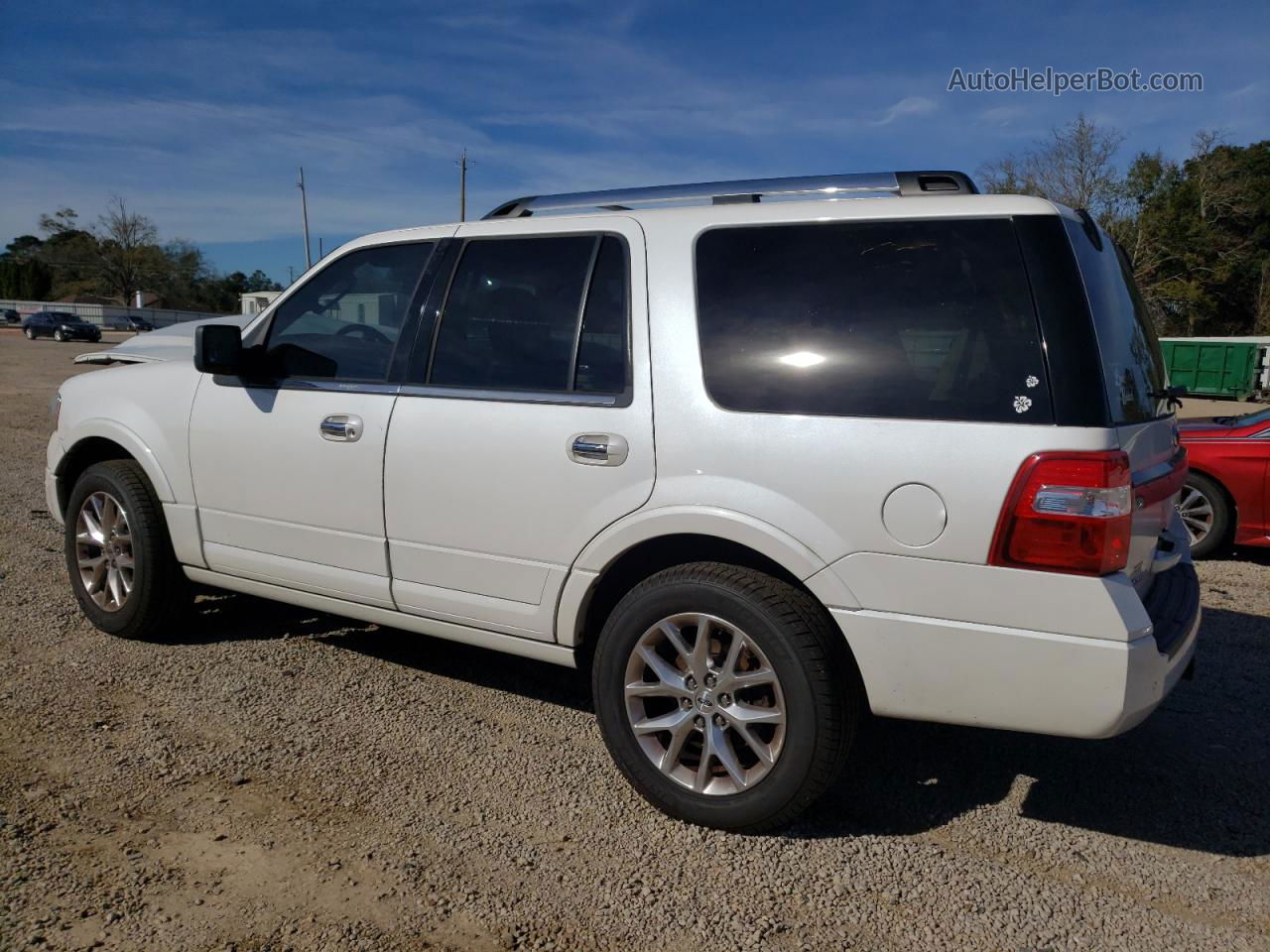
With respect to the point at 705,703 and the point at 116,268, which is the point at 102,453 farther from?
the point at 116,268

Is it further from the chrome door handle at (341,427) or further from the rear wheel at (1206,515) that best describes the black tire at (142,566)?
the rear wheel at (1206,515)

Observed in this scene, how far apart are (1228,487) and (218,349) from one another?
6774mm

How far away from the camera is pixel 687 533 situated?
10.6 feet

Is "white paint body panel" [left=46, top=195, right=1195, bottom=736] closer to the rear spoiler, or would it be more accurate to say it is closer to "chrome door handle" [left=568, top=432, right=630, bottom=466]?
"chrome door handle" [left=568, top=432, right=630, bottom=466]

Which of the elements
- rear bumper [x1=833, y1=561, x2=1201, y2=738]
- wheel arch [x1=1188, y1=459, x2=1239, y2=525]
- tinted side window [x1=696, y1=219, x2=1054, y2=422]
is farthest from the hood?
wheel arch [x1=1188, y1=459, x2=1239, y2=525]

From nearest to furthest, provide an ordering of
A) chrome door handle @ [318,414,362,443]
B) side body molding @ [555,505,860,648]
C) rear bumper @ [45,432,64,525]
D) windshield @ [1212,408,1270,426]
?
1. side body molding @ [555,505,860,648]
2. chrome door handle @ [318,414,362,443]
3. rear bumper @ [45,432,64,525]
4. windshield @ [1212,408,1270,426]

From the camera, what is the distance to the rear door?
9.48 feet

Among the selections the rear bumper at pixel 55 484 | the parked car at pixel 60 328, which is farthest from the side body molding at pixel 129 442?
the parked car at pixel 60 328

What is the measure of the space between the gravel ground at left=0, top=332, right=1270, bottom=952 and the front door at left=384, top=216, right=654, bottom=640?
0.65 meters

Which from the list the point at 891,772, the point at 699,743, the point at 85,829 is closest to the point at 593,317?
the point at 699,743

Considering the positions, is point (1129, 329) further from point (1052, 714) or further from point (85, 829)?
point (85, 829)

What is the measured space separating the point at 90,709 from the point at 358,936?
2.05 metres

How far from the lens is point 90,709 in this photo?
408 centimetres

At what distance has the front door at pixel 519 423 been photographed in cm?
343
